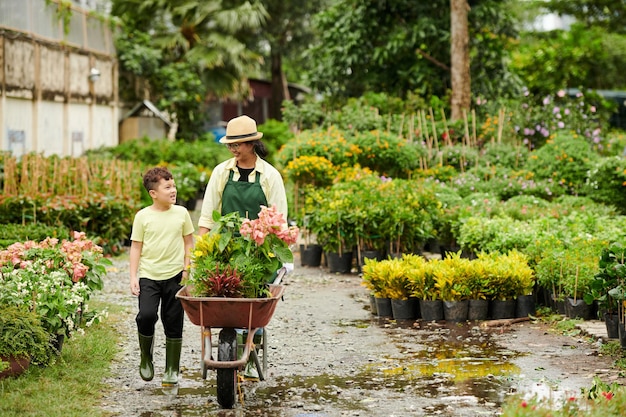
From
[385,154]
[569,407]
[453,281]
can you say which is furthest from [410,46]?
[569,407]

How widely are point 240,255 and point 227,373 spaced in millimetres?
751

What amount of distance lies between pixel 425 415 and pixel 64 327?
2.71 metres

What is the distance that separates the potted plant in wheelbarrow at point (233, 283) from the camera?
590cm

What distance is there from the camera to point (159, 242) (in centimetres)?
661

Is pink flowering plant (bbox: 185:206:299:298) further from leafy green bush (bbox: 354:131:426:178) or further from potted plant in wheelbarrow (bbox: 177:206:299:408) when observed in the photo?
leafy green bush (bbox: 354:131:426:178)

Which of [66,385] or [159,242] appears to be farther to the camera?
[159,242]

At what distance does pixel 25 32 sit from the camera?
818 inches

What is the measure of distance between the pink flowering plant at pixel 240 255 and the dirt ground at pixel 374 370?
778 mm

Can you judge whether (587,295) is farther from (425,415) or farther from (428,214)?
(428,214)

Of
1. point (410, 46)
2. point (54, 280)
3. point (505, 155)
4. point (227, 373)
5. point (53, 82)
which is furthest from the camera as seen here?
point (410, 46)

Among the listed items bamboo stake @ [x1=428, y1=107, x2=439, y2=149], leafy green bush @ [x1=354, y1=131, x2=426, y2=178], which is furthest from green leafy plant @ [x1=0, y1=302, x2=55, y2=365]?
bamboo stake @ [x1=428, y1=107, x2=439, y2=149]

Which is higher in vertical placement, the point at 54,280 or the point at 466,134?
the point at 466,134

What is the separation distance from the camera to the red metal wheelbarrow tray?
583 centimetres

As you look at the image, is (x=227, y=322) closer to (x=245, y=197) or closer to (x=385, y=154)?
(x=245, y=197)
